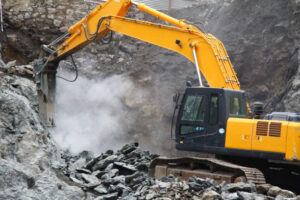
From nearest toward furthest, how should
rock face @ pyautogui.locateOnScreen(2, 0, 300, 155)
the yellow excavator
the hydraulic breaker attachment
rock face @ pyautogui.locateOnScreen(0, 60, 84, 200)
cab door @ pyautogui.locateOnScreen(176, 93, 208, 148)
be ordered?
1. rock face @ pyautogui.locateOnScreen(0, 60, 84, 200)
2. the yellow excavator
3. cab door @ pyautogui.locateOnScreen(176, 93, 208, 148)
4. the hydraulic breaker attachment
5. rock face @ pyautogui.locateOnScreen(2, 0, 300, 155)

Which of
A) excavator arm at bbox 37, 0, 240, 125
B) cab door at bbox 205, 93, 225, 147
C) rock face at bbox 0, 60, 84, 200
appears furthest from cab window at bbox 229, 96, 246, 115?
rock face at bbox 0, 60, 84, 200

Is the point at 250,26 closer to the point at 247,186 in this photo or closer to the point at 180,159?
the point at 180,159

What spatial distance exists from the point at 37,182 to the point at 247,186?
3.22 meters

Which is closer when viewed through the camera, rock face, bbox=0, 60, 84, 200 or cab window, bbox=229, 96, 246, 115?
rock face, bbox=0, 60, 84, 200

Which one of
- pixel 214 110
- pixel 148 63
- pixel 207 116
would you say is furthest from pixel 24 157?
pixel 148 63

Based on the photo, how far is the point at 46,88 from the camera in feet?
40.1

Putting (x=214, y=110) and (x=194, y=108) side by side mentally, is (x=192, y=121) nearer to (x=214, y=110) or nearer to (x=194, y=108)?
(x=194, y=108)

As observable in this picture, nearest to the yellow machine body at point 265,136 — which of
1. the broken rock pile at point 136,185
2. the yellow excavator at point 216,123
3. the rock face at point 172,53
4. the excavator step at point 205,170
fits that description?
the yellow excavator at point 216,123

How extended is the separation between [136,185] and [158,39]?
3751 mm

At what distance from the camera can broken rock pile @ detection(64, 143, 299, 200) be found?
→ 22.9ft

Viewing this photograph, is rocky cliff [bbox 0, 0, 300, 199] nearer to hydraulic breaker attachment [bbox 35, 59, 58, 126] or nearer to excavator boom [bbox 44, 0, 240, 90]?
hydraulic breaker attachment [bbox 35, 59, 58, 126]

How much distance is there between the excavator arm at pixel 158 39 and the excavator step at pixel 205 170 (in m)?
1.65

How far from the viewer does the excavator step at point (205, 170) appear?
26.0 feet

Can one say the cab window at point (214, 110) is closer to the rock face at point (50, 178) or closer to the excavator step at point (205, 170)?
the excavator step at point (205, 170)
